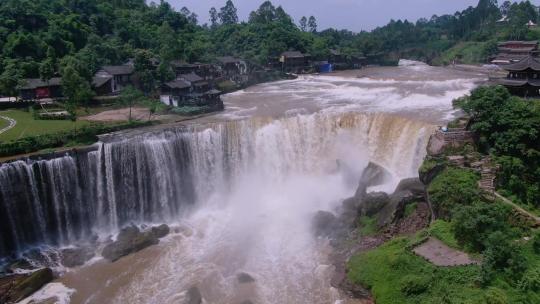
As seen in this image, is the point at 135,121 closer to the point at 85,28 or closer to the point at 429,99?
the point at 429,99

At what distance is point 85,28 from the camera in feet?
173

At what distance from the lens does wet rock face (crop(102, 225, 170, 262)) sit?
2216 centimetres

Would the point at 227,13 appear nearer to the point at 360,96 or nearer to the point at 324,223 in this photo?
the point at 360,96

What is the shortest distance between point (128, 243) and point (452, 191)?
52.5 ft

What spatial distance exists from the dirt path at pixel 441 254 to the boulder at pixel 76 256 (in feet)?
51.8

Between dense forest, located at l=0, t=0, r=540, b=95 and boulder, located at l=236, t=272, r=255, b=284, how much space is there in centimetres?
2036

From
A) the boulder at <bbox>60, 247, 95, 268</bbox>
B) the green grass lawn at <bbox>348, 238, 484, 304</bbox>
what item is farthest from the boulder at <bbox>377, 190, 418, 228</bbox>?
the boulder at <bbox>60, 247, 95, 268</bbox>

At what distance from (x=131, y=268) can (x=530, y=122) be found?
2049 cm

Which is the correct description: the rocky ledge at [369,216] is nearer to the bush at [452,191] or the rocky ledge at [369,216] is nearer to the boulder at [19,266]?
the bush at [452,191]

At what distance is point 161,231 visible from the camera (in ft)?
79.7

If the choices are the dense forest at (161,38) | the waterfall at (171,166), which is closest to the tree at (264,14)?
the dense forest at (161,38)

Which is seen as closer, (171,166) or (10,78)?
(171,166)

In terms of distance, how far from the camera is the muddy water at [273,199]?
19625 mm

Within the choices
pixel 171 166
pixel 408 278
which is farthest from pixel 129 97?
pixel 408 278
